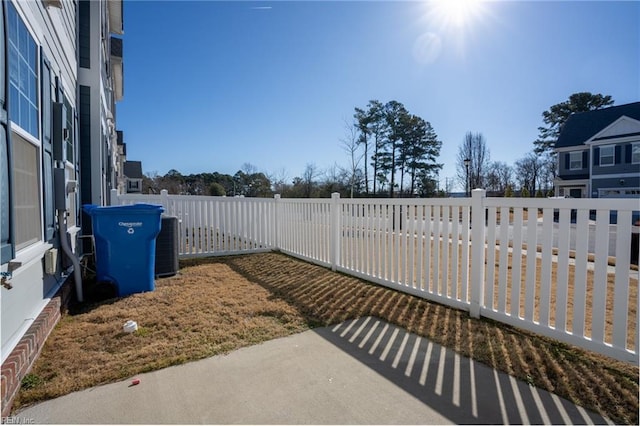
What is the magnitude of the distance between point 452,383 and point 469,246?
5.79 feet

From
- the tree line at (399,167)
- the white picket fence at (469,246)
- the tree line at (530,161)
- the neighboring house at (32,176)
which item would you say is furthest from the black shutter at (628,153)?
the neighboring house at (32,176)

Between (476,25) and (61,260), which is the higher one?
(476,25)

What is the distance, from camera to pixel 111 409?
1.89 m

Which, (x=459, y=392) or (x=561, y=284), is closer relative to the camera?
(x=459, y=392)

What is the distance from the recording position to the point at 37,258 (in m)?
2.71

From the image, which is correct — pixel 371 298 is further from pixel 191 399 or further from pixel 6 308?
pixel 6 308

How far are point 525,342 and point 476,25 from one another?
5762 millimetres

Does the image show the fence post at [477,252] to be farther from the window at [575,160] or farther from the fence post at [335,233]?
the window at [575,160]

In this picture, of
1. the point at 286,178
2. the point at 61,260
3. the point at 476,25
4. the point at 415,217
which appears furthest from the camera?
the point at 286,178

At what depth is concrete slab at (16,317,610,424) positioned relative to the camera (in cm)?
182

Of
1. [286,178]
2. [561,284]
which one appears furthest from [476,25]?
[286,178]

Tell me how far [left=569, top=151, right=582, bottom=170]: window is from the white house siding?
1157 inches

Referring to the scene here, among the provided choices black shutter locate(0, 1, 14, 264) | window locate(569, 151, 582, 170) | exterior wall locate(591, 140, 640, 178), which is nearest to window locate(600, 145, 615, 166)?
exterior wall locate(591, 140, 640, 178)

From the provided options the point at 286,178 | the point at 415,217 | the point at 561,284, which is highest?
the point at 286,178
